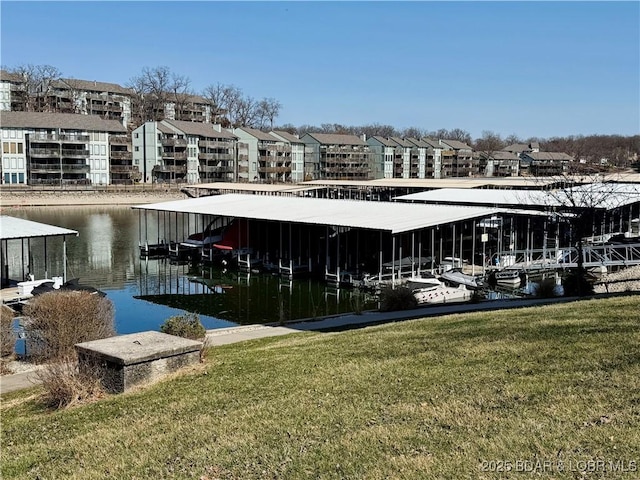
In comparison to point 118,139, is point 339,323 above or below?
below

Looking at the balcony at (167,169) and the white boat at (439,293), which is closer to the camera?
the white boat at (439,293)

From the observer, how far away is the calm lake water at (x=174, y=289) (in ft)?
92.7

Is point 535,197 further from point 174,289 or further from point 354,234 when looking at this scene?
point 174,289

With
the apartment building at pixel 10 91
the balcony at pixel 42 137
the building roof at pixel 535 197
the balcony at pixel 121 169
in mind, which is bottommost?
the building roof at pixel 535 197

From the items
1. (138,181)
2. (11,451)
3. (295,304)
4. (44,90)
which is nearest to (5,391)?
(11,451)

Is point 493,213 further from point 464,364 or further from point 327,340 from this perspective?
point 464,364

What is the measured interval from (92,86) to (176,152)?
38134 mm

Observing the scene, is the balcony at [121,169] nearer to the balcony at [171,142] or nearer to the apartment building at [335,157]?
the balcony at [171,142]

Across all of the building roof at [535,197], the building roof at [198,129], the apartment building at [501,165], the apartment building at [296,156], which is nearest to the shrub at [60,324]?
the building roof at [535,197]

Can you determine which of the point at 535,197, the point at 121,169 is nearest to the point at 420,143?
the point at 121,169

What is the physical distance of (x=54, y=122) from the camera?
96.2 metres

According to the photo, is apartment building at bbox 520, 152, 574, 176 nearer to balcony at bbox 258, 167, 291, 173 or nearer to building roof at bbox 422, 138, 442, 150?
building roof at bbox 422, 138, 442, 150

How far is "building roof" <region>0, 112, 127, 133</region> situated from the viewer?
9388 cm

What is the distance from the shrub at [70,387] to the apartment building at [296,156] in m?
121
